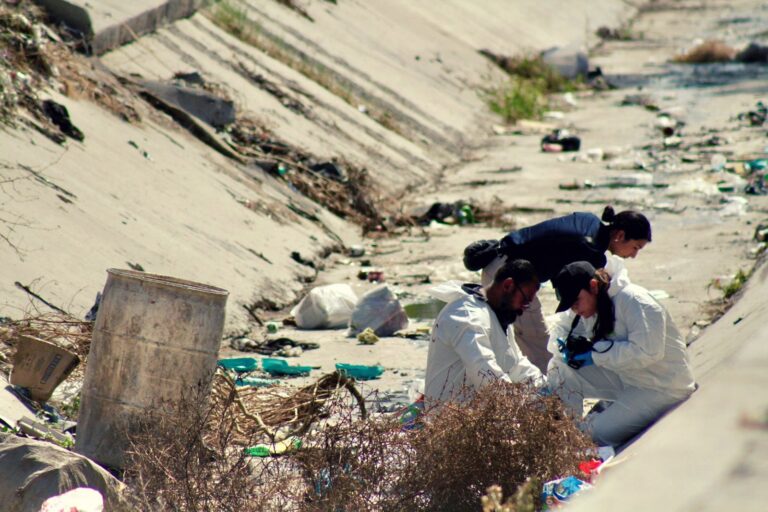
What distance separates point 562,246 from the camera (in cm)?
677

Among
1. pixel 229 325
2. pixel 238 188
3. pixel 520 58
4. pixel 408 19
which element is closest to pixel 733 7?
pixel 520 58

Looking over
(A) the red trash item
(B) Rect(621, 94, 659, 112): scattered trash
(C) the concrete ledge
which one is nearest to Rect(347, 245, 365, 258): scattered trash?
(C) the concrete ledge

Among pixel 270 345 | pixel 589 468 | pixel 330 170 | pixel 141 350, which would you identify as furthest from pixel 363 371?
pixel 330 170

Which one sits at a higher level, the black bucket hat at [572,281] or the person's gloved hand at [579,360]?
the black bucket hat at [572,281]

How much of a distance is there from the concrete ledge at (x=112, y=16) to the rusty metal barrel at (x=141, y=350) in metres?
7.81

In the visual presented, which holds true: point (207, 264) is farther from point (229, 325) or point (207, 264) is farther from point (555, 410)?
point (555, 410)

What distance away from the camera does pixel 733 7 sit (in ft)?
139

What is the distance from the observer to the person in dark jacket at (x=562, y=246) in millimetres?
6672

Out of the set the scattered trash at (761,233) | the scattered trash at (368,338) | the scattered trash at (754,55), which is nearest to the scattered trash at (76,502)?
the scattered trash at (368,338)

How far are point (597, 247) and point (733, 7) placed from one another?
1508 inches

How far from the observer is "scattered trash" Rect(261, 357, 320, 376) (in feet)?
24.6

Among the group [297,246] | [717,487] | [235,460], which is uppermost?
[717,487]

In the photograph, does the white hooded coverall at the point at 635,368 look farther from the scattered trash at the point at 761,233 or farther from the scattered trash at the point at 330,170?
the scattered trash at the point at 330,170

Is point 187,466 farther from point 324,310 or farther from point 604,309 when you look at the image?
point 324,310
